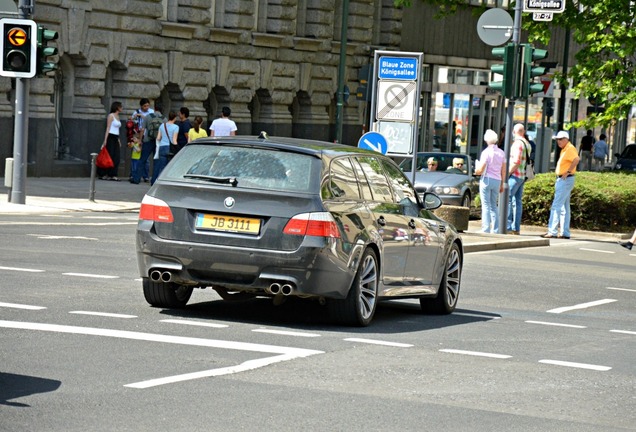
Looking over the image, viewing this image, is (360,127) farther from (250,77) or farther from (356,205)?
(356,205)

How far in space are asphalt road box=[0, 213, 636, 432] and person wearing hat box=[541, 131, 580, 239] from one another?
1149cm

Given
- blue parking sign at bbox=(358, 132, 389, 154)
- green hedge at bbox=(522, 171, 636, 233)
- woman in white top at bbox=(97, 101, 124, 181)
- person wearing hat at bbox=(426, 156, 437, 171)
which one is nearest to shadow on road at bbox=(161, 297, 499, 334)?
blue parking sign at bbox=(358, 132, 389, 154)

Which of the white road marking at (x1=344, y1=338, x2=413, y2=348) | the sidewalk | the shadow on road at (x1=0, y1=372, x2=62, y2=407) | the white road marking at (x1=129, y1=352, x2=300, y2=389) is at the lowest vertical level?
the sidewalk

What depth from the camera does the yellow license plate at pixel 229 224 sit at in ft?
37.8

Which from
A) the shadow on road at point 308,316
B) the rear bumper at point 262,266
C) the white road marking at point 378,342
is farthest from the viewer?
the shadow on road at point 308,316

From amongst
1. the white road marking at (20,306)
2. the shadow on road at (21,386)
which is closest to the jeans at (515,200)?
the white road marking at (20,306)

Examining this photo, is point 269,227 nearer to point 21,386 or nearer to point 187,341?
point 187,341

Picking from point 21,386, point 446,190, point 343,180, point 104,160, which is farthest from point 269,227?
point 104,160

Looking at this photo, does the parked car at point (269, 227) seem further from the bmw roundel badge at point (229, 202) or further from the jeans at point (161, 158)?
the jeans at point (161, 158)

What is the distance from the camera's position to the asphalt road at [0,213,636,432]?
25.7 ft

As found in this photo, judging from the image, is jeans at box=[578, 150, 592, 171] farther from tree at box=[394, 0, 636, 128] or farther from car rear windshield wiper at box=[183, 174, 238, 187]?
car rear windshield wiper at box=[183, 174, 238, 187]

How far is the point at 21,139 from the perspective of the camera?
2467 centimetres

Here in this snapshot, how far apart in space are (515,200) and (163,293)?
15489 mm

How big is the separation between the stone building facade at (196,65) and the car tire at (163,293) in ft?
63.7
